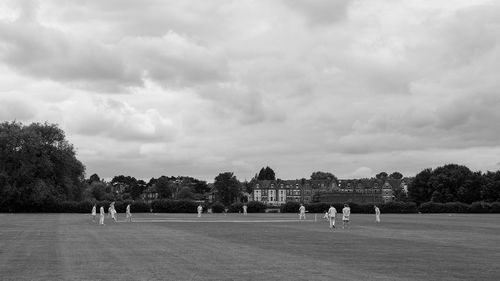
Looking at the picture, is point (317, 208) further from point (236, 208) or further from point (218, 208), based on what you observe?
point (218, 208)

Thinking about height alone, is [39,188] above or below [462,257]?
above

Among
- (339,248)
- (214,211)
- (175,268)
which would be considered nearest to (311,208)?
(214,211)

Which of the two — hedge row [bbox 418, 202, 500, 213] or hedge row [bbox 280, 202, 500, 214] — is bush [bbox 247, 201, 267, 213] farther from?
hedge row [bbox 418, 202, 500, 213]

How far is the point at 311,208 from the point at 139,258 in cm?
8710

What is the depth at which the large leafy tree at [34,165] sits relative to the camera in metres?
92.2

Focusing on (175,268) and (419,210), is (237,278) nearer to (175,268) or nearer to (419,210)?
(175,268)

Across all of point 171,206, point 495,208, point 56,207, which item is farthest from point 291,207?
point 56,207

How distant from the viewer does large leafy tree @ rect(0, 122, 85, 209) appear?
9225cm

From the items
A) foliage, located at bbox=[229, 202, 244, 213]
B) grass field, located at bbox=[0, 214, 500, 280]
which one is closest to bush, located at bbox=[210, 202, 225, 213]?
foliage, located at bbox=[229, 202, 244, 213]

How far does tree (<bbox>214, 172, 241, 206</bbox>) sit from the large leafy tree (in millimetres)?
79363

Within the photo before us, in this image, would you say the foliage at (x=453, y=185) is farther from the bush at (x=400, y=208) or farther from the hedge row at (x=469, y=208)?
the bush at (x=400, y=208)

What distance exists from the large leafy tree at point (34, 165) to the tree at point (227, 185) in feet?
260

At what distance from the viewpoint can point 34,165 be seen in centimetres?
9444

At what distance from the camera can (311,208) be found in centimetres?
10725
